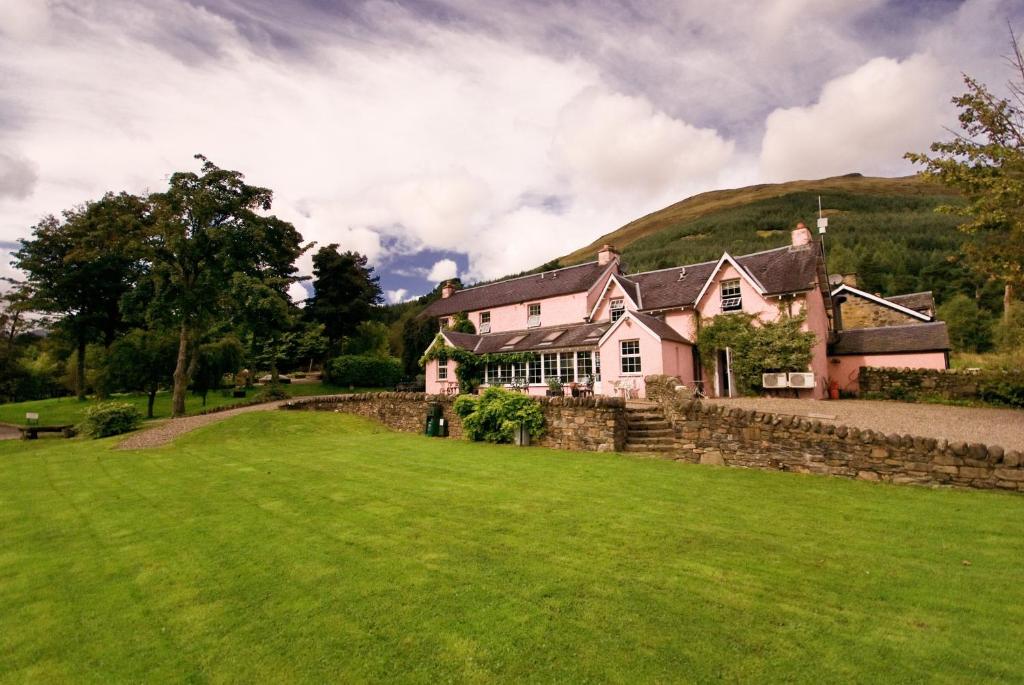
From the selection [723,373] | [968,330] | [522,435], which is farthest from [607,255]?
[968,330]

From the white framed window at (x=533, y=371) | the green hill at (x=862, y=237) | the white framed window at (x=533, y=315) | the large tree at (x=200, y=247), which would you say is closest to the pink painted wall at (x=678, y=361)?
the white framed window at (x=533, y=371)

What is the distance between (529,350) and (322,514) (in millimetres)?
20993

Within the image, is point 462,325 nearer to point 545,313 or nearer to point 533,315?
point 533,315

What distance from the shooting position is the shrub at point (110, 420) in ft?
69.9

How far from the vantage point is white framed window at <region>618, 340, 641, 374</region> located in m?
23.5

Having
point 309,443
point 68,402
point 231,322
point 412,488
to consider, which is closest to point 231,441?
point 309,443

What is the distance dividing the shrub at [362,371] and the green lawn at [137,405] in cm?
93

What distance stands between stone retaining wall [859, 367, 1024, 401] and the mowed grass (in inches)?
538

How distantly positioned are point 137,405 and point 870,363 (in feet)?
156

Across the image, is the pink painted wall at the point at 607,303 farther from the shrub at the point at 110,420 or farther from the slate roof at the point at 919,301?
the shrub at the point at 110,420

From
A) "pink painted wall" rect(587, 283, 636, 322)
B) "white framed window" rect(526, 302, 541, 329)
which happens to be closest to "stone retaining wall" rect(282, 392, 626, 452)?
"pink painted wall" rect(587, 283, 636, 322)

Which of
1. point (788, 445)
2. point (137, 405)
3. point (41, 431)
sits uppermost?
point (137, 405)

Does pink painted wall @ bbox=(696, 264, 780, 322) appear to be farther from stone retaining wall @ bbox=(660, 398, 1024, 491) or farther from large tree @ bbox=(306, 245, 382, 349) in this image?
large tree @ bbox=(306, 245, 382, 349)

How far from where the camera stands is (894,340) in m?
24.9
